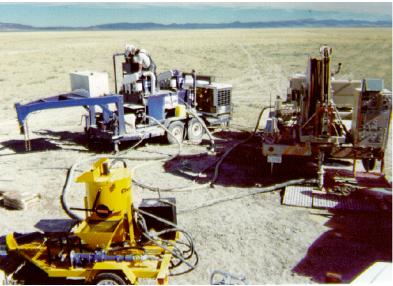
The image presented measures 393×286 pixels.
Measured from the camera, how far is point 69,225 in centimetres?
827

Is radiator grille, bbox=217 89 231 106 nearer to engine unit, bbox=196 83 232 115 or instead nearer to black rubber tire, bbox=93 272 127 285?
engine unit, bbox=196 83 232 115

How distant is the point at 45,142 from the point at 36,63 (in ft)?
86.6

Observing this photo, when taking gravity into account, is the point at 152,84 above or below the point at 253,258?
above

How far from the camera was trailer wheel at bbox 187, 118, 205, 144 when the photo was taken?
16062 mm

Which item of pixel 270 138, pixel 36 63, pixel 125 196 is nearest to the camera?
pixel 125 196

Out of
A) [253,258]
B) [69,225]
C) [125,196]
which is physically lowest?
[253,258]

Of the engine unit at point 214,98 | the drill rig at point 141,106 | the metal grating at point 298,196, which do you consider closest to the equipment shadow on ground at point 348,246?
the metal grating at point 298,196

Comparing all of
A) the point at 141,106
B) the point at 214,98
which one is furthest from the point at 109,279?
the point at 214,98

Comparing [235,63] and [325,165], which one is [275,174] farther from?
[235,63]

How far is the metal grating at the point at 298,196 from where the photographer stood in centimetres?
1055

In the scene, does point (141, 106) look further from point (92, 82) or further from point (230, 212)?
point (230, 212)

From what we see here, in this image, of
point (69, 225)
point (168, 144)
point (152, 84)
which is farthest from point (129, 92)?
point (69, 225)

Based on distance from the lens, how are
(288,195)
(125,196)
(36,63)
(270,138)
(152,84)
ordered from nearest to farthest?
(125,196)
(288,195)
(270,138)
(152,84)
(36,63)

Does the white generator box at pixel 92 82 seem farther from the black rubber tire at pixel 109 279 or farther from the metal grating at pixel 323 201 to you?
the black rubber tire at pixel 109 279
